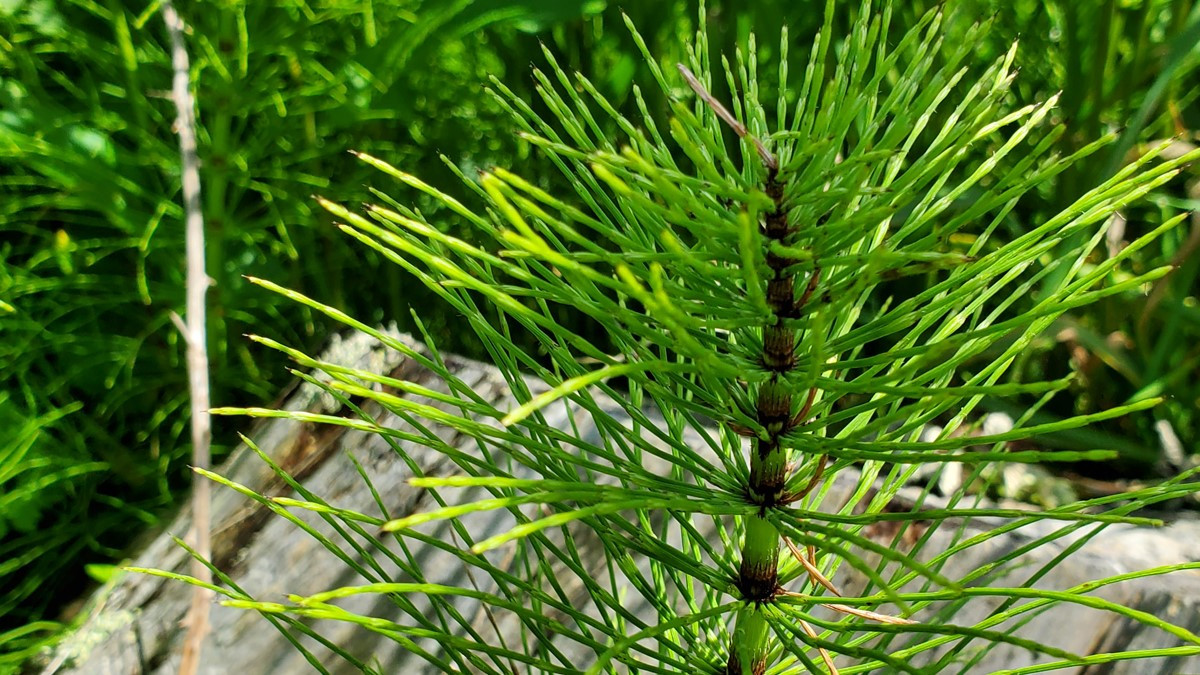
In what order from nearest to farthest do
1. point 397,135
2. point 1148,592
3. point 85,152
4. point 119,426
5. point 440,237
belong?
point 440,237
point 1148,592
point 85,152
point 119,426
point 397,135

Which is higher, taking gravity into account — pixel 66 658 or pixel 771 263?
pixel 771 263

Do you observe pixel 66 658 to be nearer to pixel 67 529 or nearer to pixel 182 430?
pixel 67 529

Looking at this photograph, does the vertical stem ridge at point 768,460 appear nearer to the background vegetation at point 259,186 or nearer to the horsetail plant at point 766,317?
the horsetail plant at point 766,317

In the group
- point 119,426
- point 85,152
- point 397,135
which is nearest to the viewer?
point 85,152

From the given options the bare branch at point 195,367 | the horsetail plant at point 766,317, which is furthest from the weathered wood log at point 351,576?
the horsetail plant at point 766,317

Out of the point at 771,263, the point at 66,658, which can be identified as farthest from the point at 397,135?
the point at 771,263

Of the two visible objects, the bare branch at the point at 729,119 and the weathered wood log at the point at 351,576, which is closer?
the bare branch at the point at 729,119

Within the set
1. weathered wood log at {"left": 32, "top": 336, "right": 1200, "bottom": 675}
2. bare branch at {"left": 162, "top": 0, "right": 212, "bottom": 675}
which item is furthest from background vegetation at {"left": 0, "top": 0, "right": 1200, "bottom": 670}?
weathered wood log at {"left": 32, "top": 336, "right": 1200, "bottom": 675}

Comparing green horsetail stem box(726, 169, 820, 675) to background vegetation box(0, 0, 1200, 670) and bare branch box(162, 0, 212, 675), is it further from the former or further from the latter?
background vegetation box(0, 0, 1200, 670)
